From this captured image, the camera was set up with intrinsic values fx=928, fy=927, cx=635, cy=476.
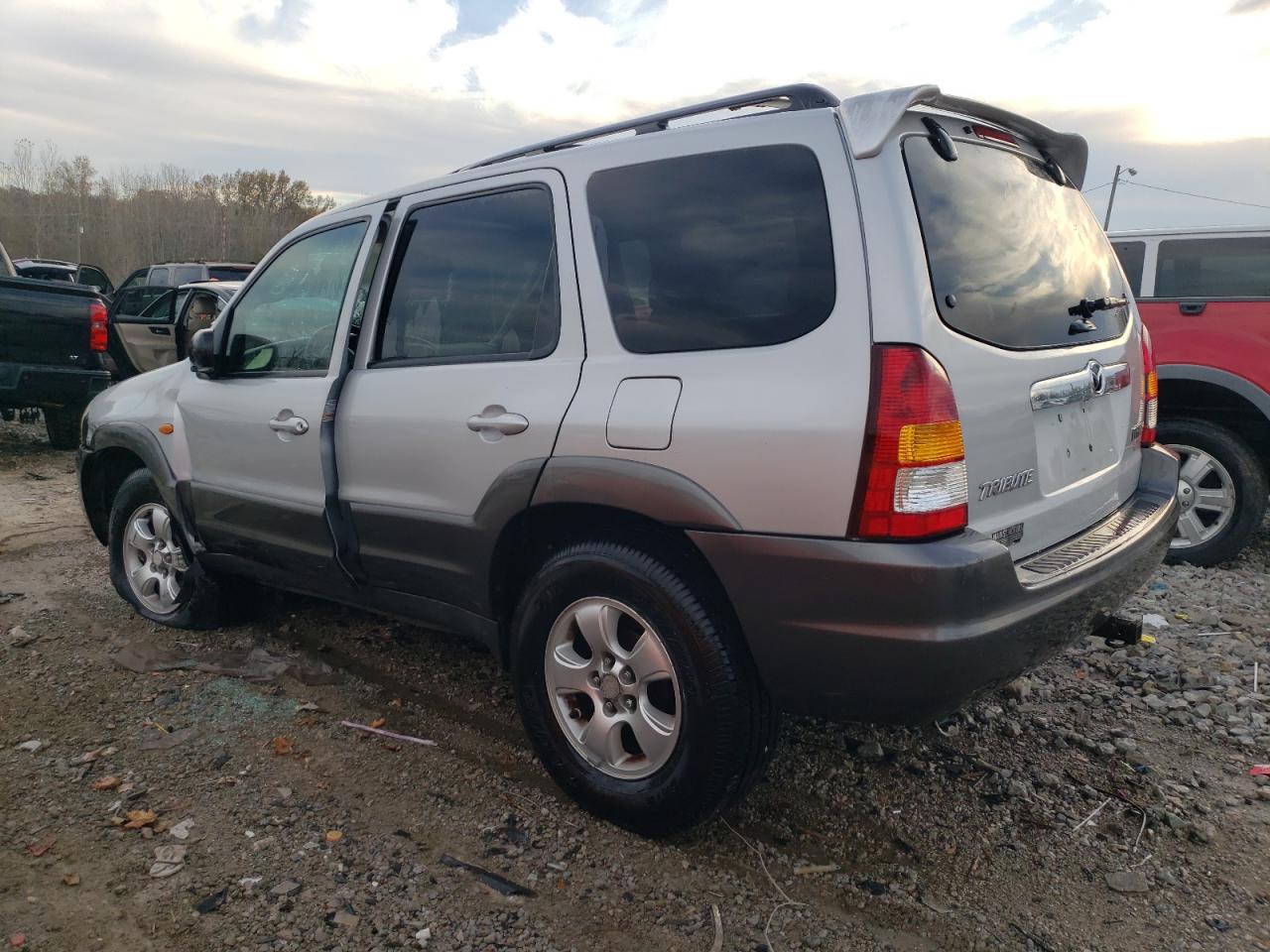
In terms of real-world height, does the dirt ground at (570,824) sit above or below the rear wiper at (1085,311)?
below

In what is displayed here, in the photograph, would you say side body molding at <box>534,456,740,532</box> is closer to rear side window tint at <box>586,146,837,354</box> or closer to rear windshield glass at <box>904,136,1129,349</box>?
rear side window tint at <box>586,146,837,354</box>

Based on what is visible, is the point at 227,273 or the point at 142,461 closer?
the point at 142,461

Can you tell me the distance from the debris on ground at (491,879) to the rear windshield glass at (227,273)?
651 inches

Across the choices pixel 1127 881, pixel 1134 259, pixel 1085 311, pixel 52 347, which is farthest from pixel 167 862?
pixel 52 347

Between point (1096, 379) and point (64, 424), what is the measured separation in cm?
864

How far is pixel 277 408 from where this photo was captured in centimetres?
355

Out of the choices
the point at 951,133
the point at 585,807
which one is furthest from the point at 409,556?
the point at 951,133

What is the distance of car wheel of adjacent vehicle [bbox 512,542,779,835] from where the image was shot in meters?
2.39

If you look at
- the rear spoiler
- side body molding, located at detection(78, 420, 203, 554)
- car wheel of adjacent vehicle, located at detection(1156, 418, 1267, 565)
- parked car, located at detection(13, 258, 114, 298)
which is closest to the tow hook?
the rear spoiler

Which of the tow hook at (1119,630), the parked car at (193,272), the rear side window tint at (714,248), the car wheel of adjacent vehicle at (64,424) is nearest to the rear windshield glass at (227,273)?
the parked car at (193,272)

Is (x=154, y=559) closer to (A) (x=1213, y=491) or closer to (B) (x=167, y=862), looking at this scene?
(B) (x=167, y=862)

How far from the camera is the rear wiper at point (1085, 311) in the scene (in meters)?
2.73

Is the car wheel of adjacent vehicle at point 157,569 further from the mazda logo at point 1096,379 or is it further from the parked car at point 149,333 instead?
the parked car at point 149,333

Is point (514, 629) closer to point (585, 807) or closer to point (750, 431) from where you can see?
point (585, 807)
